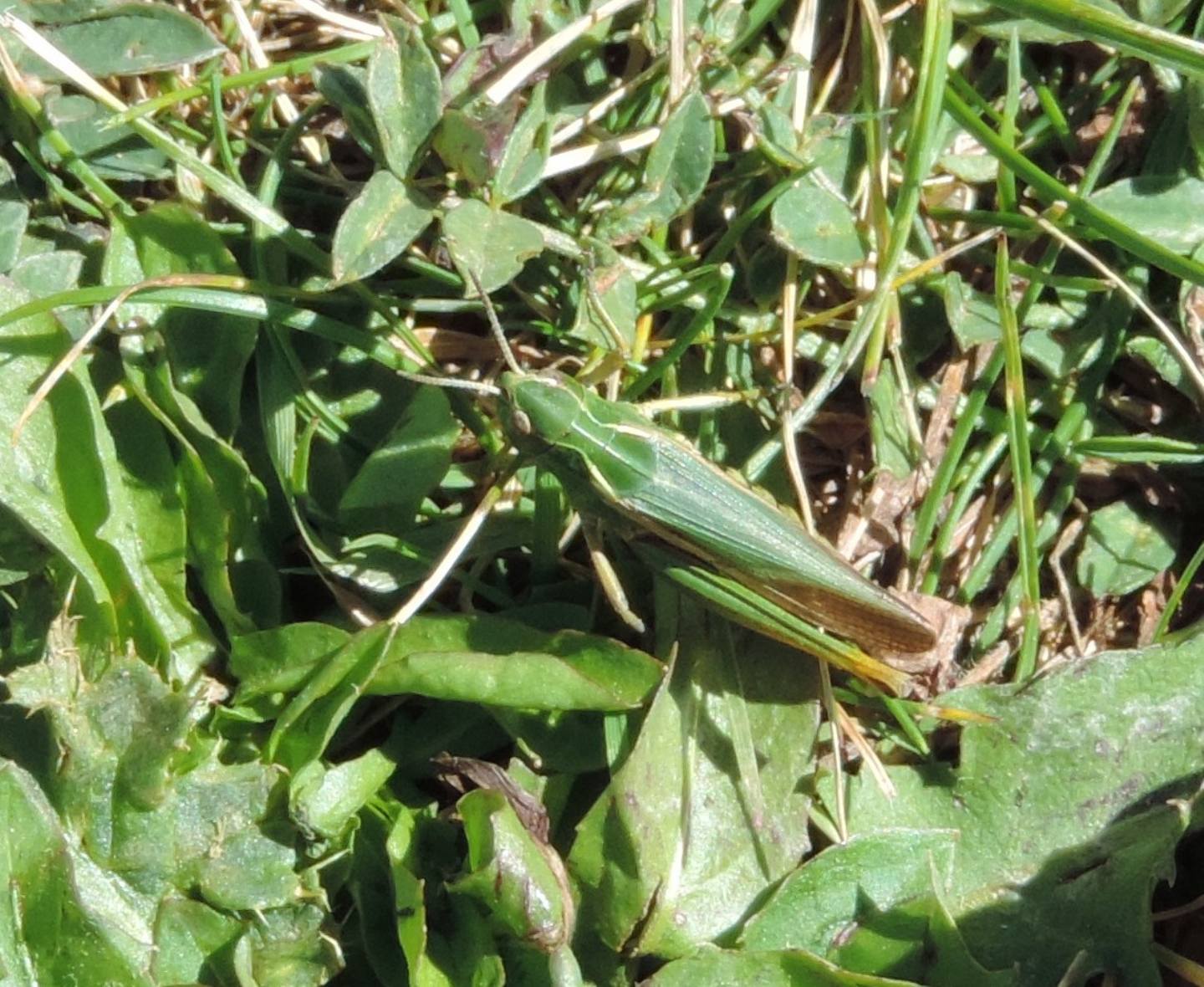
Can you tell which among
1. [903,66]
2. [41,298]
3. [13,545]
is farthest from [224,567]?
[903,66]

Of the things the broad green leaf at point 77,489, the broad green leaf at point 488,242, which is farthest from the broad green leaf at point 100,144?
the broad green leaf at point 488,242

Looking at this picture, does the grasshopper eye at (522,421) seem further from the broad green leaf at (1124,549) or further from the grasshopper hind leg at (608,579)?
the broad green leaf at (1124,549)

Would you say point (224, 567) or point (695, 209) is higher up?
point (695, 209)

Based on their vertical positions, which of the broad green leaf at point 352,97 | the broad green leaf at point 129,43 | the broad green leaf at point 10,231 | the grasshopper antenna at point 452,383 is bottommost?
the grasshopper antenna at point 452,383

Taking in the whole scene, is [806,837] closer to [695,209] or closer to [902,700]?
[902,700]

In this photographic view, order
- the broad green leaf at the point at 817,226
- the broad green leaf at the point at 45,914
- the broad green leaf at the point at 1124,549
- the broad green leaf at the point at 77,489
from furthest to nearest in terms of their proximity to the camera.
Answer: the broad green leaf at the point at 1124,549 → the broad green leaf at the point at 817,226 → the broad green leaf at the point at 77,489 → the broad green leaf at the point at 45,914

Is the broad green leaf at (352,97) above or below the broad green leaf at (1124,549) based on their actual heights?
above

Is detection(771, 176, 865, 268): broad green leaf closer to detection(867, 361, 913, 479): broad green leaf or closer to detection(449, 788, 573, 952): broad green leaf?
detection(867, 361, 913, 479): broad green leaf

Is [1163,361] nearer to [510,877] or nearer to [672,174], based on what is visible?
[672,174]
